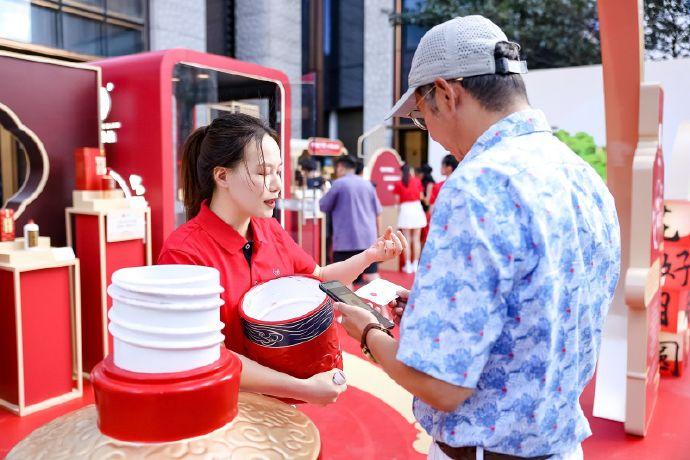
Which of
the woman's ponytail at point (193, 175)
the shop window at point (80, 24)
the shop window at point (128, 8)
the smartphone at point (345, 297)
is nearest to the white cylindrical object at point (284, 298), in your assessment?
the smartphone at point (345, 297)

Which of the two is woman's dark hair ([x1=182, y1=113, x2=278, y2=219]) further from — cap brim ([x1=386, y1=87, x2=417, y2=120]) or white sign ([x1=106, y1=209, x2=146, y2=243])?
white sign ([x1=106, y1=209, x2=146, y2=243])

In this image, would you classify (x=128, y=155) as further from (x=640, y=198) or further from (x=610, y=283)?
(x=610, y=283)

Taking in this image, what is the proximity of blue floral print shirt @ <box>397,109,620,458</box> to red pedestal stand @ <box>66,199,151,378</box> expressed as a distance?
118 inches

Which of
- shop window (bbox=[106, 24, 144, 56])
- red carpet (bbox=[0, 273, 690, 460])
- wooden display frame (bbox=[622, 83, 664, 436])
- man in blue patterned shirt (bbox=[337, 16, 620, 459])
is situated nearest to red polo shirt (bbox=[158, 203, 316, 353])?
man in blue patterned shirt (bbox=[337, 16, 620, 459])

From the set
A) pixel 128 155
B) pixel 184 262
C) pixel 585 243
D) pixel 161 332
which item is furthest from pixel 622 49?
pixel 128 155

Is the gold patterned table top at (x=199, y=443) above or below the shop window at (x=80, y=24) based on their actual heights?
below

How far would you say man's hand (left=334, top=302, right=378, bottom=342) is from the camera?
1.07m

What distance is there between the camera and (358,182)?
231 inches

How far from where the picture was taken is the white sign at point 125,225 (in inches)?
140

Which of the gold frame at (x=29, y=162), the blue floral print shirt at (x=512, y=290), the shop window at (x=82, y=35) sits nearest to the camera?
the blue floral print shirt at (x=512, y=290)

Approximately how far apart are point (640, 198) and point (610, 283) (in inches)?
79.8

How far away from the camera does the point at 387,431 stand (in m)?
2.99

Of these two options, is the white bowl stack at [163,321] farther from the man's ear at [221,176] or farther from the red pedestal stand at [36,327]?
the red pedestal stand at [36,327]

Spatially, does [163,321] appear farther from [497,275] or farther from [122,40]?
[122,40]
